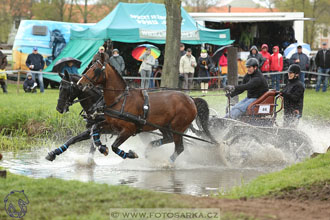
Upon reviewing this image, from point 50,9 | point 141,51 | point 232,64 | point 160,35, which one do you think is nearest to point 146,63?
point 141,51

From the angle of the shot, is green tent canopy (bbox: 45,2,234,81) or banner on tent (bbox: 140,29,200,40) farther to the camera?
banner on tent (bbox: 140,29,200,40)

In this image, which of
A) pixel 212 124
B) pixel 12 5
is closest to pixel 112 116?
pixel 212 124

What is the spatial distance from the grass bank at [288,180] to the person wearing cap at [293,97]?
2.30m

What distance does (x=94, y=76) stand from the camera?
10.2 meters

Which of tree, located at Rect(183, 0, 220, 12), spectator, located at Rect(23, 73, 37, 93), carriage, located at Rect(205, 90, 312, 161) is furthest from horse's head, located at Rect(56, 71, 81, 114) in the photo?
tree, located at Rect(183, 0, 220, 12)

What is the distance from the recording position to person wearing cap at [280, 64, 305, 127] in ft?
37.6

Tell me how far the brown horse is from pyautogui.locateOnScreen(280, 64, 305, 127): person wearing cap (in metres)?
1.89

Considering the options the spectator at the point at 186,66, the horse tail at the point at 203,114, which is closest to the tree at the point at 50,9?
the spectator at the point at 186,66

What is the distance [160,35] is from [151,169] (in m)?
15.0

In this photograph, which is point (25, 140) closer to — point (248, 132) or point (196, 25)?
point (248, 132)

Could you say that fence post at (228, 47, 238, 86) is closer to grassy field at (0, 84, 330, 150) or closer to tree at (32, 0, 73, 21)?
grassy field at (0, 84, 330, 150)

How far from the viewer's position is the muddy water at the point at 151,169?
31.2ft

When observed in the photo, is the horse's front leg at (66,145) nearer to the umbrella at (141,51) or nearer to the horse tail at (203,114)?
the horse tail at (203,114)

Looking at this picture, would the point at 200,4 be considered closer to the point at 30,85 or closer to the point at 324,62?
the point at 324,62
